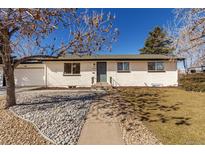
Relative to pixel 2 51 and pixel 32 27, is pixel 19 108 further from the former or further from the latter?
pixel 32 27

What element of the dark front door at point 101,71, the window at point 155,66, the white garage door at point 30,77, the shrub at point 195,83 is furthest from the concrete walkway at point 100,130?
the white garage door at point 30,77

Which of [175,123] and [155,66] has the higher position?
[155,66]

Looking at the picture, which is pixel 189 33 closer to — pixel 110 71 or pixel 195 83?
pixel 195 83

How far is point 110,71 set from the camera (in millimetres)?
18312

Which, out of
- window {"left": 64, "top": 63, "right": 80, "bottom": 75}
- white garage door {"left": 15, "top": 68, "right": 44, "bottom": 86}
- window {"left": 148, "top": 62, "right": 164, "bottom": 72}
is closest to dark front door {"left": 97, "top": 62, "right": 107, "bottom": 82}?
window {"left": 64, "top": 63, "right": 80, "bottom": 75}

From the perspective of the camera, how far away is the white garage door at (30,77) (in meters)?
20.0

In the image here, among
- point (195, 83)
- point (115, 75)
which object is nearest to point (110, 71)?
point (115, 75)

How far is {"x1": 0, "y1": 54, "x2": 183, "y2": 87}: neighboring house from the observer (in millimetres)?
18234

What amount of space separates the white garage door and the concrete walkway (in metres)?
14.2

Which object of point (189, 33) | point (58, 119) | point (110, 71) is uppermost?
point (189, 33)

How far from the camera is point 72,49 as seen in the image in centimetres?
742

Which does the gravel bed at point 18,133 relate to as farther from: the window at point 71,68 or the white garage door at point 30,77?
the white garage door at point 30,77

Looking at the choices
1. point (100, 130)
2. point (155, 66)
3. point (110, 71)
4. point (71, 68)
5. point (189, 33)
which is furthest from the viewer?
point (155, 66)

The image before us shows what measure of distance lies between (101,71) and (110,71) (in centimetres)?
Result: 91
